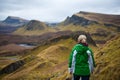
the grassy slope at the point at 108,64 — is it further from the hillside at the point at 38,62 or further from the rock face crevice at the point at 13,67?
the rock face crevice at the point at 13,67

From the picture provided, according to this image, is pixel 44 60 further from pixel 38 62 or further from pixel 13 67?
pixel 13 67

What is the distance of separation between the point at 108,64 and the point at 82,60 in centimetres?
1250

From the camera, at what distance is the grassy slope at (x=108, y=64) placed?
75.7 feet

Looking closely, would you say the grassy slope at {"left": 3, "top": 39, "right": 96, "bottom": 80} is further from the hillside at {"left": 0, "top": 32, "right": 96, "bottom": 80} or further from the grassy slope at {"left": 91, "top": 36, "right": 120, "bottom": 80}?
the grassy slope at {"left": 91, "top": 36, "right": 120, "bottom": 80}

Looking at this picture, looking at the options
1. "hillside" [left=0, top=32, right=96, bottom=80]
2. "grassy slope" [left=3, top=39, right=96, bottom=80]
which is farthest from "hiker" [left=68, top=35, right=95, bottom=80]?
"hillside" [left=0, top=32, right=96, bottom=80]

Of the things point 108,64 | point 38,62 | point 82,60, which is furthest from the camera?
point 38,62

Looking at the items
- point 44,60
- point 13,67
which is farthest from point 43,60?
point 13,67

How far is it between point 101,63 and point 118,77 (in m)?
4.23

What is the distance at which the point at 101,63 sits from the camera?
26250 mm

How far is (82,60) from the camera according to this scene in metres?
13.1

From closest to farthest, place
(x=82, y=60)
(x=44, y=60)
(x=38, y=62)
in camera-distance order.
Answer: (x=82, y=60)
(x=38, y=62)
(x=44, y=60)

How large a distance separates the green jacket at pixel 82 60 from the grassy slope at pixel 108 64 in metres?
9.66

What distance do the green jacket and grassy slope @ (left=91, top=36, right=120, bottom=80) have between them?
9.66m

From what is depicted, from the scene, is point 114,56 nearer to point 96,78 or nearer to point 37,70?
point 96,78
